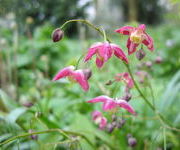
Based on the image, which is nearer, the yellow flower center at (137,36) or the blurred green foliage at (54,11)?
the yellow flower center at (137,36)

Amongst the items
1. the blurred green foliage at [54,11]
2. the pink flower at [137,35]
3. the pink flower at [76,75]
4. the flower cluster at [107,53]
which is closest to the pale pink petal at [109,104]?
the flower cluster at [107,53]

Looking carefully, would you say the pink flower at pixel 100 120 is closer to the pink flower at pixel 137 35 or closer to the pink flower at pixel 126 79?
the pink flower at pixel 126 79

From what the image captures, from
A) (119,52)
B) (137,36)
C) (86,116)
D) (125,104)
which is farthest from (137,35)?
(86,116)

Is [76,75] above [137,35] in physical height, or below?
below

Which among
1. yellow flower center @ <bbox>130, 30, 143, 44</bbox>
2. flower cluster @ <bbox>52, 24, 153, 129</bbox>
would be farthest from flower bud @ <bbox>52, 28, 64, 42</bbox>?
yellow flower center @ <bbox>130, 30, 143, 44</bbox>

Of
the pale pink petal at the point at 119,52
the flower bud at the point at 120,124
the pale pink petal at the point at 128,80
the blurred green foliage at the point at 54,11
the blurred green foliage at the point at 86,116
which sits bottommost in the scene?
the blurred green foliage at the point at 86,116

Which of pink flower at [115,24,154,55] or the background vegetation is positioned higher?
pink flower at [115,24,154,55]

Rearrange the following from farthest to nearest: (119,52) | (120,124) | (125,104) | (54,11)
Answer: (54,11)
(120,124)
(125,104)
(119,52)

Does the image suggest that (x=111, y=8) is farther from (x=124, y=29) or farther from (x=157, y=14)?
(x=124, y=29)

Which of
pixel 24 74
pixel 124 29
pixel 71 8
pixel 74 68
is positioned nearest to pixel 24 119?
pixel 74 68

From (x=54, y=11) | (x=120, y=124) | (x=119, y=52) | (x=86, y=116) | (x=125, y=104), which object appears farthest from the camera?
(x=54, y=11)

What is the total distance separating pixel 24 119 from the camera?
195 centimetres

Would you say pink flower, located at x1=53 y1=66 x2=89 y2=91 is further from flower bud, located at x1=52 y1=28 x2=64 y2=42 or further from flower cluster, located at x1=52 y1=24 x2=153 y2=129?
flower bud, located at x1=52 y1=28 x2=64 y2=42

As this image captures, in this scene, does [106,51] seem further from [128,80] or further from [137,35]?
[128,80]
